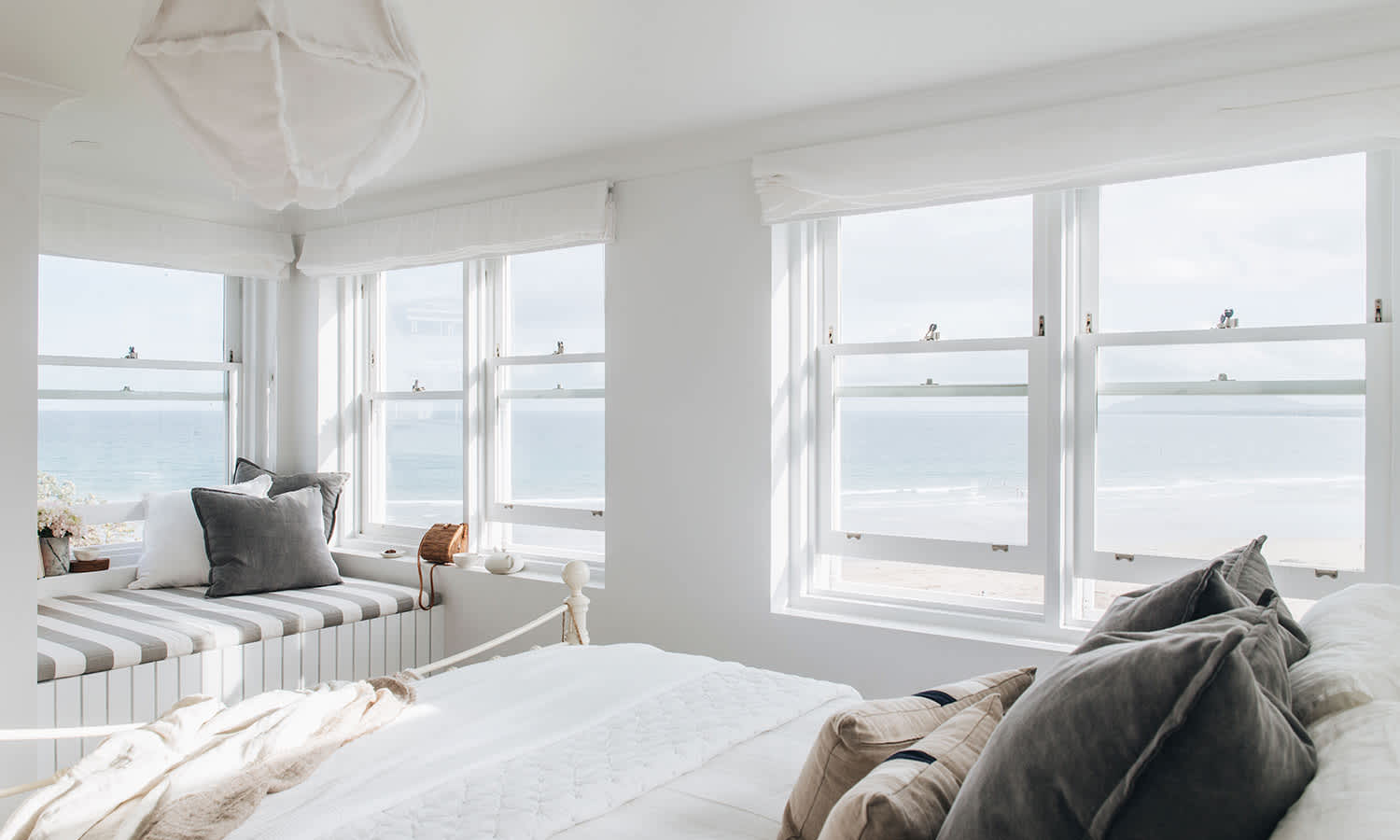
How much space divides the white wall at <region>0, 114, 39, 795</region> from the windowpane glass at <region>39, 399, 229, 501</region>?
5.13 feet

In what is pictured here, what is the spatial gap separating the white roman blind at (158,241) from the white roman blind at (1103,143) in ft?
9.32

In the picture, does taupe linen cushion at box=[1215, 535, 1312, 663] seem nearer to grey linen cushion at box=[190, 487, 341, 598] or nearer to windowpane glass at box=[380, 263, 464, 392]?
windowpane glass at box=[380, 263, 464, 392]

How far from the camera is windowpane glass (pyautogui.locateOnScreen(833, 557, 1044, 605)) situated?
3096 mm

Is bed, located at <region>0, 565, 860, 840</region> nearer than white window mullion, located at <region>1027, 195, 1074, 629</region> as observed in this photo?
Yes

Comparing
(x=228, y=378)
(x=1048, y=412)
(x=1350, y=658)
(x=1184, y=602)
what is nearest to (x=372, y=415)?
(x=228, y=378)

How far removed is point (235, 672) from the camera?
352 centimetres

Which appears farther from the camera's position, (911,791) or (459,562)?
(459,562)

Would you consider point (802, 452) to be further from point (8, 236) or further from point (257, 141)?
point (8, 236)

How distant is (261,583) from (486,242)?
1825 mm

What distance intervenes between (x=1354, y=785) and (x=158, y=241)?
4.86 m

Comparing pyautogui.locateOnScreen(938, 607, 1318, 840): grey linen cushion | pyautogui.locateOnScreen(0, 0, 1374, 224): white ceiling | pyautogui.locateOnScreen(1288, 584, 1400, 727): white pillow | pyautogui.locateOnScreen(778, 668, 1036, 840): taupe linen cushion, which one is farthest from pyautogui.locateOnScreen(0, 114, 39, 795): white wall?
pyautogui.locateOnScreen(1288, 584, 1400, 727): white pillow

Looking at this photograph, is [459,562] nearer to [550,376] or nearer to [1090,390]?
[550,376]

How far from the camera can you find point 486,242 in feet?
13.3

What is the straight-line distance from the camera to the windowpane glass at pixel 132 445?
423 centimetres
